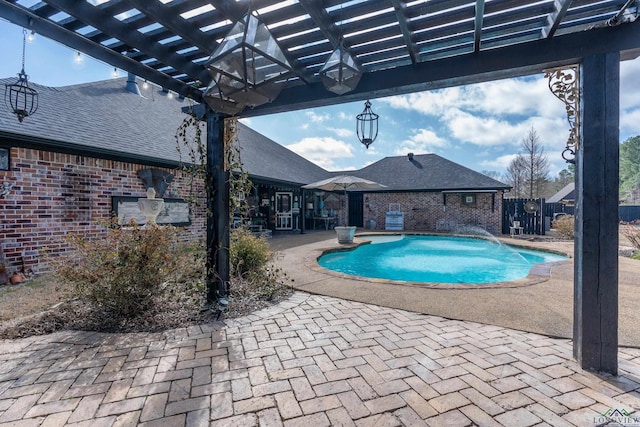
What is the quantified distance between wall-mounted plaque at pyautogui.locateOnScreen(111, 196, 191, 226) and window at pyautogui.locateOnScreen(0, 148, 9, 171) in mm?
1630

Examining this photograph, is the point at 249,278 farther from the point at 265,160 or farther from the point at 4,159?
the point at 265,160

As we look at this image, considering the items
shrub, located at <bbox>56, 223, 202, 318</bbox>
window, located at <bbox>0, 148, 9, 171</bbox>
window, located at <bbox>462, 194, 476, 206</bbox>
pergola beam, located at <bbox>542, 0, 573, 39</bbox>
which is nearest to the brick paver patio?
shrub, located at <bbox>56, 223, 202, 318</bbox>

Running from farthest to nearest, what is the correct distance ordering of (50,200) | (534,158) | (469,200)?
1. (534,158)
2. (469,200)
3. (50,200)

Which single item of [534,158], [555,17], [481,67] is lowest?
[481,67]

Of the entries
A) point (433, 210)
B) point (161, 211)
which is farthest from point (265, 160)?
point (433, 210)

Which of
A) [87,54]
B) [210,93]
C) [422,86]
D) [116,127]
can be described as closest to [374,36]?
[422,86]

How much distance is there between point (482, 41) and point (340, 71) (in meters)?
1.21

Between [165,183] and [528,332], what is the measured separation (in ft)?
24.3

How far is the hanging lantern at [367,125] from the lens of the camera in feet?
10.3

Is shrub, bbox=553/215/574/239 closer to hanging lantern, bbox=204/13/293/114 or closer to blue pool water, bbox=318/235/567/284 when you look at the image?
blue pool water, bbox=318/235/567/284

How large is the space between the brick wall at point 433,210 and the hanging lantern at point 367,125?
12778mm

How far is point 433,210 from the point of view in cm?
1493

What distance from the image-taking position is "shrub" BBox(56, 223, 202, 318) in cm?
300

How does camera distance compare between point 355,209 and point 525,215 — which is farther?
point 355,209
